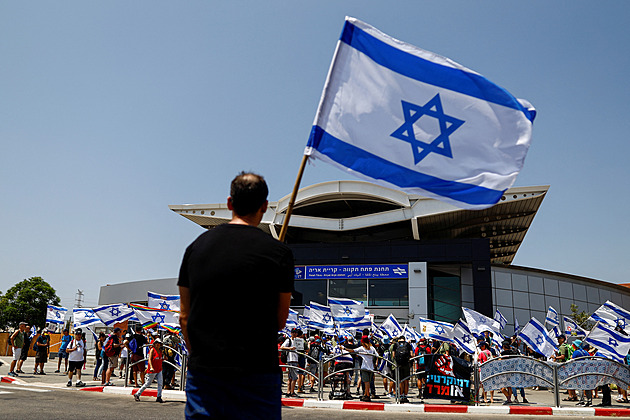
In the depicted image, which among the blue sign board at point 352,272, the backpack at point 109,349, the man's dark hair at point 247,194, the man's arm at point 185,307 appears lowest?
the backpack at point 109,349

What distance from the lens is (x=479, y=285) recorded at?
34062mm

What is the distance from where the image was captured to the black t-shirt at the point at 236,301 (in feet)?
7.48

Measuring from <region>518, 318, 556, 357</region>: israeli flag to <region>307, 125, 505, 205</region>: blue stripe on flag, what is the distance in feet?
45.3

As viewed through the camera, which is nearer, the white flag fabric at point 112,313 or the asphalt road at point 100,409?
the asphalt road at point 100,409

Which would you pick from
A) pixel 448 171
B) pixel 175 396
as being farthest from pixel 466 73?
pixel 175 396

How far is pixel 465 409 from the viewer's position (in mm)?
12062

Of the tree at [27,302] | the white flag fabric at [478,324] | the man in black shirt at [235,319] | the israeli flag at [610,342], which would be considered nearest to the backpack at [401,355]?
the israeli flag at [610,342]

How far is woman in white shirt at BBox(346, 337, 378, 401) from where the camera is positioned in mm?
13773

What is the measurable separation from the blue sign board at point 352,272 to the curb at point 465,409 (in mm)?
22622

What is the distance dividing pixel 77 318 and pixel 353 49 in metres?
20.4

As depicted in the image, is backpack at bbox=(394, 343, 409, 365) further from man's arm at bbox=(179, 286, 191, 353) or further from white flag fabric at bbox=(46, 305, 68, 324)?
white flag fabric at bbox=(46, 305, 68, 324)

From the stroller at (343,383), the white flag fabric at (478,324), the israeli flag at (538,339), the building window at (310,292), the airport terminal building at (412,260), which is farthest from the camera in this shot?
the building window at (310,292)

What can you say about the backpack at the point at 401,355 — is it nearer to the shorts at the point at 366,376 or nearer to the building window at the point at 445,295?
the shorts at the point at 366,376

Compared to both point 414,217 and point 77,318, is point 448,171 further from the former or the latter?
point 414,217
